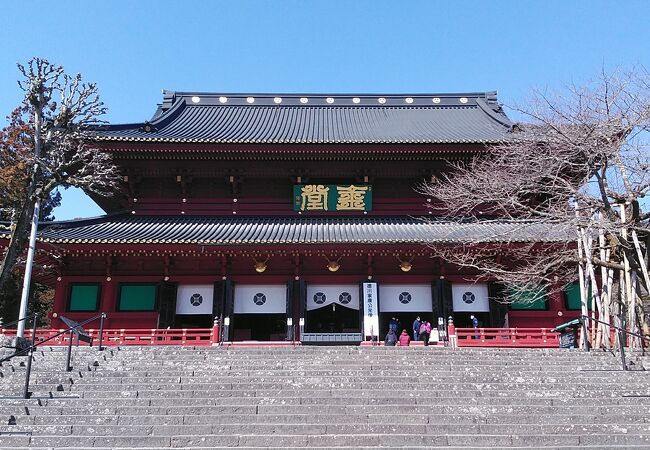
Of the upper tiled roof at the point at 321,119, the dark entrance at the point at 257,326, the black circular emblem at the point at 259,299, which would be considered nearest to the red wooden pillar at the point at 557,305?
the upper tiled roof at the point at 321,119

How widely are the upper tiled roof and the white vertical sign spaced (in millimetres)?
5145

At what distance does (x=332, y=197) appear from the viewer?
61.7 ft

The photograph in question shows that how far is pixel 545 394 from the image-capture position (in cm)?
948

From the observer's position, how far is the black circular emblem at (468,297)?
1717 centimetres

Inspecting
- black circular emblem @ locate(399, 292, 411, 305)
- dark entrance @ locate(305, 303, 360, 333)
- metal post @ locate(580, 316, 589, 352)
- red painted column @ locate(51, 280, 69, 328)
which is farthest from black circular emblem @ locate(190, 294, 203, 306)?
metal post @ locate(580, 316, 589, 352)

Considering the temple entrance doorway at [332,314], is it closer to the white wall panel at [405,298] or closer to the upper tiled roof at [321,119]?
the white wall panel at [405,298]

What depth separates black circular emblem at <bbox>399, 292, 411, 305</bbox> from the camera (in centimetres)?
1716

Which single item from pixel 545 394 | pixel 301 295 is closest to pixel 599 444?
pixel 545 394

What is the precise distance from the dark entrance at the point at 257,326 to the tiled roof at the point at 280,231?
3.44 m

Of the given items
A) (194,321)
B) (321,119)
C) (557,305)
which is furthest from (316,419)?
(321,119)

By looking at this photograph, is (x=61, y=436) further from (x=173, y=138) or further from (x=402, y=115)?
(x=402, y=115)

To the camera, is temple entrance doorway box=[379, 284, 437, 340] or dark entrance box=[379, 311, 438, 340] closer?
temple entrance doorway box=[379, 284, 437, 340]

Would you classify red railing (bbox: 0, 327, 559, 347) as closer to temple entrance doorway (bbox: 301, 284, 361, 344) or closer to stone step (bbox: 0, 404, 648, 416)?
temple entrance doorway (bbox: 301, 284, 361, 344)

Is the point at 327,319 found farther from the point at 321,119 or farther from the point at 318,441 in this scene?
the point at 318,441
